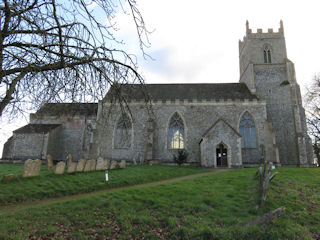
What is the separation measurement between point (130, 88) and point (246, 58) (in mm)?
28668

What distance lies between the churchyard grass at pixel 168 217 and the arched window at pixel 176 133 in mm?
14529

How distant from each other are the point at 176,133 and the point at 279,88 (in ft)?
45.6

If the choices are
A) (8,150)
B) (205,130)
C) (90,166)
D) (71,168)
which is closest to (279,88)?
(205,130)

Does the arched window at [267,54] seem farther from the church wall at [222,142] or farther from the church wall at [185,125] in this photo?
the church wall at [222,142]

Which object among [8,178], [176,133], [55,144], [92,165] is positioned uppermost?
[176,133]

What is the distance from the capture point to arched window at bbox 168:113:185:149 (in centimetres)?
2300

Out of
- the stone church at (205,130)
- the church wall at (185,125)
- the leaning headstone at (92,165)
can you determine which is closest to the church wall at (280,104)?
the stone church at (205,130)

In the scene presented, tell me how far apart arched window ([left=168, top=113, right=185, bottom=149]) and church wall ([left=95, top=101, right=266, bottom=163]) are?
0.50 metres

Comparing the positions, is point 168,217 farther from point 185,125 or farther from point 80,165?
point 185,125

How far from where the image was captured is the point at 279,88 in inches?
1011

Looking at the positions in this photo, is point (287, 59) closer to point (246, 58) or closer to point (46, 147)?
point (246, 58)

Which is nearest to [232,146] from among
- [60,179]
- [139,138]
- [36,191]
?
[139,138]

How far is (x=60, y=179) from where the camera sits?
10359mm

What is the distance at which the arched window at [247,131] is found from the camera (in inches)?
882
